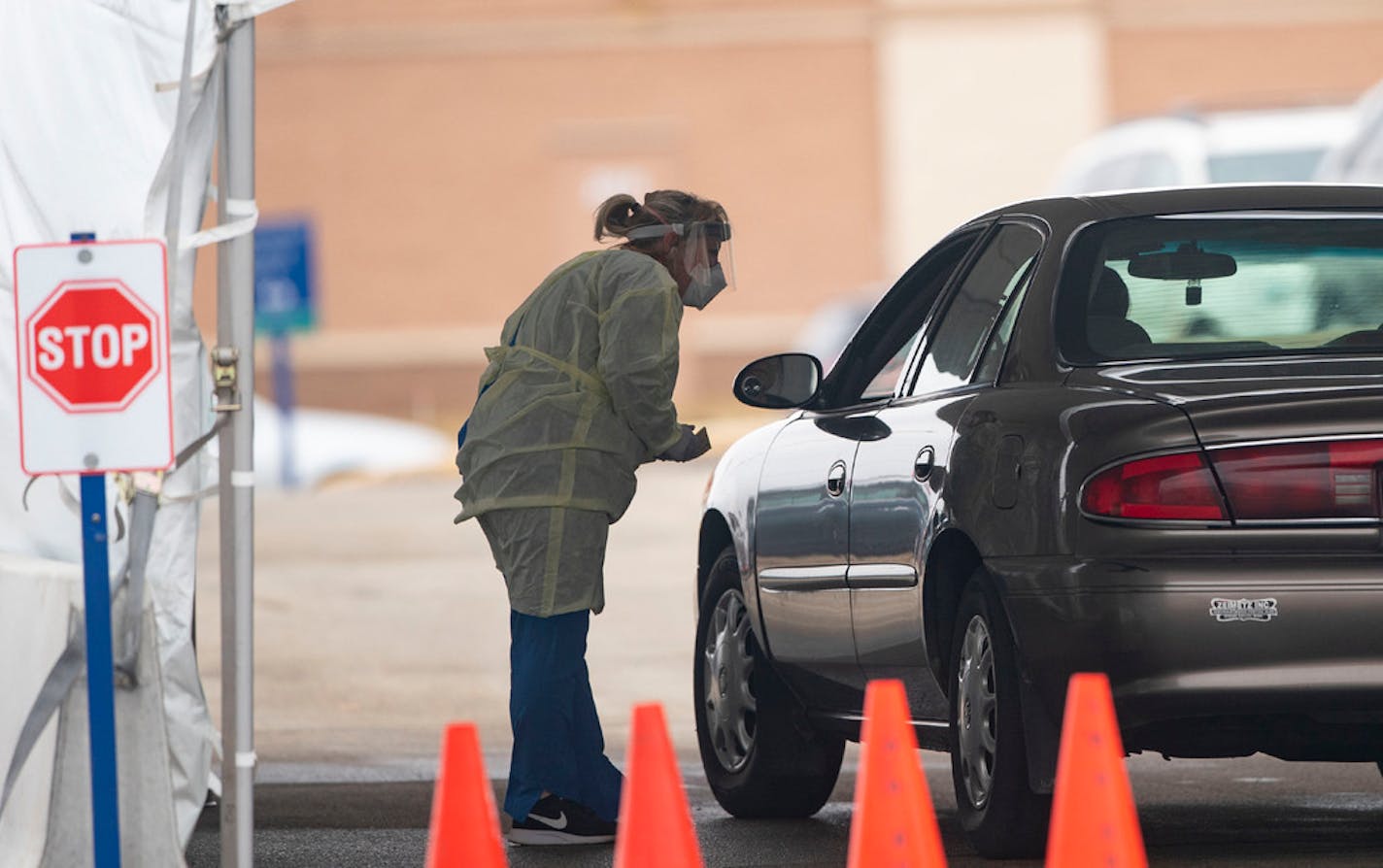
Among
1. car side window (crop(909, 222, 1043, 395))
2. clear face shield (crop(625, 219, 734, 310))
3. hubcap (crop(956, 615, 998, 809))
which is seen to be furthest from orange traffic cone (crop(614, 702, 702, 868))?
clear face shield (crop(625, 219, 734, 310))

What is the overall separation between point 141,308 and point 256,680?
7.56 meters

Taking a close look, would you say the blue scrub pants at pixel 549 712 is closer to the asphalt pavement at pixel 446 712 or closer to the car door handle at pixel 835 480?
the asphalt pavement at pixel 446 712

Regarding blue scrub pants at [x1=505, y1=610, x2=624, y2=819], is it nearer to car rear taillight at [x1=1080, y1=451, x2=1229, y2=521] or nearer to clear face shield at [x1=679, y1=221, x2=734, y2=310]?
clear face shield at [x1=679, y1=221, x2=734, y2=310]

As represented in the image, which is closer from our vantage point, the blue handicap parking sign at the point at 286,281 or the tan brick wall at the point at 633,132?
the blue handicap parking sign at the point at 286,281

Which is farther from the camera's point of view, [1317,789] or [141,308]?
[1317,789]

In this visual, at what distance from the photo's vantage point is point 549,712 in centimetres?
769

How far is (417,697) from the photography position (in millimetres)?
12648

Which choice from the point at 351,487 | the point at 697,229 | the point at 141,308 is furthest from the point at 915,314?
the point at 351,487

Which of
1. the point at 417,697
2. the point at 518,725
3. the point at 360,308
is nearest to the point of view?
the point at 518,725

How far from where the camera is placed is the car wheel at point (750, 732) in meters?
8.20

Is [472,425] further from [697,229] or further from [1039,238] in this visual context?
[1039,238]

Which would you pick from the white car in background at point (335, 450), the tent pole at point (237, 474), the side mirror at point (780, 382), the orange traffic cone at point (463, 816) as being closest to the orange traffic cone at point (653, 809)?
the orange traffic cone at point (463, 816)

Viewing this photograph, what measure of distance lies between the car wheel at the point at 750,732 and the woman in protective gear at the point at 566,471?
520 millimetres

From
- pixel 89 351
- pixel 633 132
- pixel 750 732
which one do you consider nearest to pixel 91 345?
pixel 89 351
